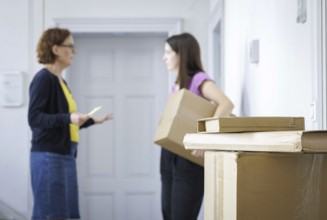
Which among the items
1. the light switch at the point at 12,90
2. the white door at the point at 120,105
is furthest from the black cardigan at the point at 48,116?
the white door at the point at 120,105

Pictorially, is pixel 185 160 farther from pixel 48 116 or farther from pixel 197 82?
pixel 48 116

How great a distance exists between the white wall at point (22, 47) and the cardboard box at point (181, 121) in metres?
2.66

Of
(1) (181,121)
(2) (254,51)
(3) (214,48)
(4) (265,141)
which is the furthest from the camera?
(3) (214,48)

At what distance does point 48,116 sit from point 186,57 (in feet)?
2.47

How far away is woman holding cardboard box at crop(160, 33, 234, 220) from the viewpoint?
317cm

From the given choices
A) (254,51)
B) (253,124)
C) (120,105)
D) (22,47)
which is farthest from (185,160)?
(22,47)

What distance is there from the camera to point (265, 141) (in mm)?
1583

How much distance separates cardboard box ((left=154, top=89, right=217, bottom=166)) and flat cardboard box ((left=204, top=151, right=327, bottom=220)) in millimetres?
1393

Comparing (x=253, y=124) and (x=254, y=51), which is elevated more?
(x=254, y=51)

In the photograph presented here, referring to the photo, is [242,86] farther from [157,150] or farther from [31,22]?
[31,22]

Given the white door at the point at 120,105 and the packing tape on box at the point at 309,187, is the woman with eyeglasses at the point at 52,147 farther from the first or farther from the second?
the white door at the point at 120,105

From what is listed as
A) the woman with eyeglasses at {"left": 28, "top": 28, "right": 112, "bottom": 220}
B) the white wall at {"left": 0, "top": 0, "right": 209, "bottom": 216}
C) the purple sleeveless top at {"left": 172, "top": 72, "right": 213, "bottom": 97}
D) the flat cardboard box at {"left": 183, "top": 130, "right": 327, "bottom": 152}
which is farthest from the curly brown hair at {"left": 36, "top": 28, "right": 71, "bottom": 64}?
the white wall at {"left": 0, "top": 0, "right": 209, "bottom": 216}

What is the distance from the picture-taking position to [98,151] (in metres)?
5.93

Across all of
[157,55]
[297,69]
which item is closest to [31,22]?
[157,55]
